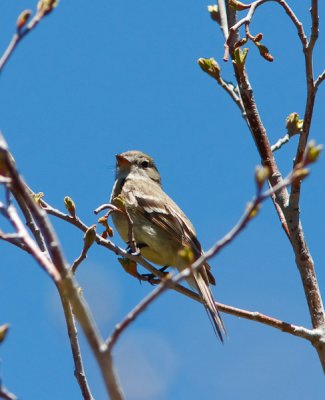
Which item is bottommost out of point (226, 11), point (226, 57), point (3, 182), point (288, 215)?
point (288, 215)

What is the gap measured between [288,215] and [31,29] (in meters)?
2.35

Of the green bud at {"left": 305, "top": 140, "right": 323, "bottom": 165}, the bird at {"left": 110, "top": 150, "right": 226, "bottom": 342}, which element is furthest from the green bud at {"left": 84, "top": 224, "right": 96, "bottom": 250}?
the bird at {"left": 110, "top": 150, "right": 226, "bottom": 342}

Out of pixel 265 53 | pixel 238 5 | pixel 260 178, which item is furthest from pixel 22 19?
pixel 238 5

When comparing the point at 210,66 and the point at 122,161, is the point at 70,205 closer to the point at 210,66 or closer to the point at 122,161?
the point at 210,66

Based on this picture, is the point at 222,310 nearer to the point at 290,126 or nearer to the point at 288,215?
the point at 288,215

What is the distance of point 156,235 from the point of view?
665 centimetres

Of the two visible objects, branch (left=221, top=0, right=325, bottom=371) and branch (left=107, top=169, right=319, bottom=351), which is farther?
branch (left=221, top=0, right=325, bottom=371)

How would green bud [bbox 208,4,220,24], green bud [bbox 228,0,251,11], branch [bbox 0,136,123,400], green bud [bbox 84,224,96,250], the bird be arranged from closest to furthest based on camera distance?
branch [bbox 0,136,123,400] < green bud [bbox 84,224,96,250] < green bud [bbox 228,0,251,11] < green bud [bbox 208,4,220,24] < the bird

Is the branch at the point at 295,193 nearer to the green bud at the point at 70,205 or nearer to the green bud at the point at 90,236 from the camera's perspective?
the green bud at the point at 90,236

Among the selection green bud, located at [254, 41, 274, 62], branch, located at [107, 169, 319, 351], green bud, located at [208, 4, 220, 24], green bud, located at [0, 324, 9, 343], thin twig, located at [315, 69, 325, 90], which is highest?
green bud, located at [208, 4, 220, 24]

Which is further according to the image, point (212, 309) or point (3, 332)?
point (212, 309)

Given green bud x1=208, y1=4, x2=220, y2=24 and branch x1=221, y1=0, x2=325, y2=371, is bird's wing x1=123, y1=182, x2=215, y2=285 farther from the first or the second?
green bud x1=208, y1=4, x2=220, y2=24

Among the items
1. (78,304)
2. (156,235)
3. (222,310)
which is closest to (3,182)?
(78,304)

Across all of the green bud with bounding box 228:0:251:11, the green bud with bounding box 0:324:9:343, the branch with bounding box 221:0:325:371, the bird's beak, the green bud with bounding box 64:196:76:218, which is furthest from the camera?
the bird's beak
